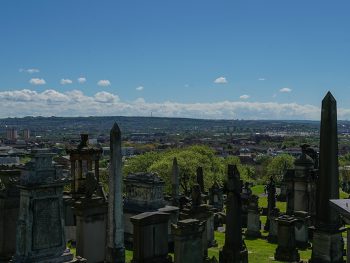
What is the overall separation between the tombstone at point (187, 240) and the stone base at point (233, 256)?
1.74 meters

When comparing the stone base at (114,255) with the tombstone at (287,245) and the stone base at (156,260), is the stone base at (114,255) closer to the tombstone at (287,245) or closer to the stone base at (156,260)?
the stone base at (156,260)

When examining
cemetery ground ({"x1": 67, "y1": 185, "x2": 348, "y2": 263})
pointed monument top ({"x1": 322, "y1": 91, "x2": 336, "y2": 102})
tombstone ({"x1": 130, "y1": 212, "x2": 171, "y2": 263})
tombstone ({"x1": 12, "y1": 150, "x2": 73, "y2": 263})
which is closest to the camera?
tombstone ({"x1": 12, "y1": 150, "x2": 73, "y2": 263})

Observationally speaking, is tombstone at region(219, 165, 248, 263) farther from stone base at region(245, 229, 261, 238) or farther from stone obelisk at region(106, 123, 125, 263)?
stone base at region(245, 229, 261, 238)

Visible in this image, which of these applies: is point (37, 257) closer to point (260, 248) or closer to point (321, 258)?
point (321, 258)

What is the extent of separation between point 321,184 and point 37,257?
7457 millimetres

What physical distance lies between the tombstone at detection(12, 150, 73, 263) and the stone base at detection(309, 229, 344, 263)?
6.65m

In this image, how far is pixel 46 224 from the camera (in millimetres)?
10148

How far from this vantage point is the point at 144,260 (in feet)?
41.7

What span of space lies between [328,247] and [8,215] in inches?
329

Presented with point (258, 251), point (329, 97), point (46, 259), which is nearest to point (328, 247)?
point (329, 97)

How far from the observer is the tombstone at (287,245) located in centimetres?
1698

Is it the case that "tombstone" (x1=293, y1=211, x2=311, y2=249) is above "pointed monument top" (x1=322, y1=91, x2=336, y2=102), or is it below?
below

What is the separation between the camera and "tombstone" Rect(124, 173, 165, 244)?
66.1ft

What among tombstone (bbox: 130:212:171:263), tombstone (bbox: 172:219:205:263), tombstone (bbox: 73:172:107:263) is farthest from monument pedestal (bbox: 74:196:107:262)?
tombstone (bbox: 172:219:205:263)
